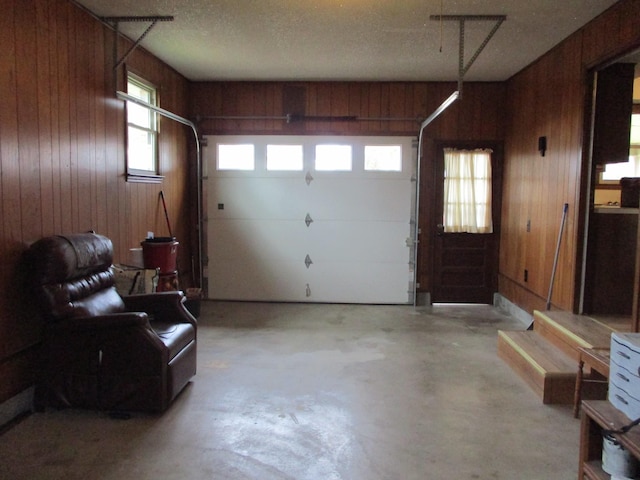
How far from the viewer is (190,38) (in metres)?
4.48

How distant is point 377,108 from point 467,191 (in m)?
1.55

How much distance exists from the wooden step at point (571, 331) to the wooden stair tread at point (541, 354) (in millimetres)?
54

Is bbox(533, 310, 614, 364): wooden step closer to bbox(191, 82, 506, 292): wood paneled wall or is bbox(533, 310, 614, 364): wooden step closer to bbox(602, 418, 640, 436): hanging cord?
bbox(602, 418, 640, 436): hanging cord

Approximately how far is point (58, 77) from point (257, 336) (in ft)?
8.94

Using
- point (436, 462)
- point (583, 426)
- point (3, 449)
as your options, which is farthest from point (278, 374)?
point (583, 426)

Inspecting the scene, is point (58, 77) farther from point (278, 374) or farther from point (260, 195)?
point (260, 195)

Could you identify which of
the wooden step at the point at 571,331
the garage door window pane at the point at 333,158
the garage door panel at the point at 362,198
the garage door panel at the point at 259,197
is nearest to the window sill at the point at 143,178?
the garage door panel at the point at 259,197

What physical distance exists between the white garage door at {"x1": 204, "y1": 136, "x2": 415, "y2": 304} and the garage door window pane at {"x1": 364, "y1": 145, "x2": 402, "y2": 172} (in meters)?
0.01

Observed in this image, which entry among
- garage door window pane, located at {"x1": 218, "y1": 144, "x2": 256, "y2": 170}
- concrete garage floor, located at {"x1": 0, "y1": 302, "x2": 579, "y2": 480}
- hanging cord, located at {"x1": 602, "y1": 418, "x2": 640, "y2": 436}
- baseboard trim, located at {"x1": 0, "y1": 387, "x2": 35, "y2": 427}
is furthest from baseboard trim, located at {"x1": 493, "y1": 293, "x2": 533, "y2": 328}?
baseboard trim, located at {"x1": 0, "y1": 387, "x2": 35, "y2": 427}

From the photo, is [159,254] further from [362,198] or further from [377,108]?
[377,108]

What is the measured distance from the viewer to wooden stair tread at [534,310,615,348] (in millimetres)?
3276

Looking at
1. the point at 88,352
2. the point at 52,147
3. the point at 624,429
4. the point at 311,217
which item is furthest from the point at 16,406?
the point at 311,217

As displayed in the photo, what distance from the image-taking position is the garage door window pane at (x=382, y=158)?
6117mm

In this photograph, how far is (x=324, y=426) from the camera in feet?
9.14
